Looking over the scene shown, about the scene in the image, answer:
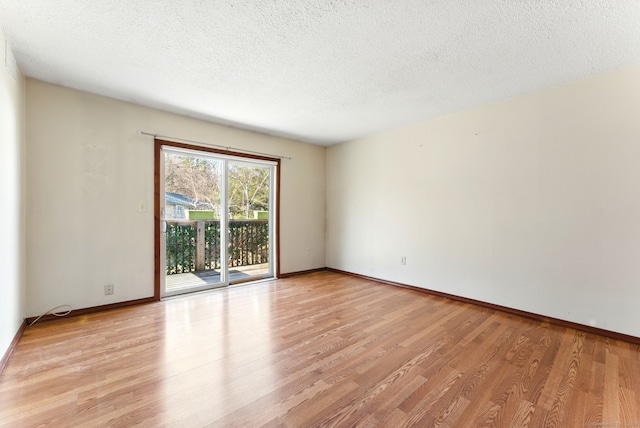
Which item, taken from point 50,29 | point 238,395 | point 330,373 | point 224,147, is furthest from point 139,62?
point 330,373

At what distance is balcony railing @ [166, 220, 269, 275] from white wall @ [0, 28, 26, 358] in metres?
1.42

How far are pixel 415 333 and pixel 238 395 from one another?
5.33ft

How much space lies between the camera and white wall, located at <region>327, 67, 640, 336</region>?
2465 millimetres

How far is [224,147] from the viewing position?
13.2ft

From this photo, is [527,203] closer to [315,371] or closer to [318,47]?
[318,47]

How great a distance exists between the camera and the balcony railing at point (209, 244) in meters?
3.86

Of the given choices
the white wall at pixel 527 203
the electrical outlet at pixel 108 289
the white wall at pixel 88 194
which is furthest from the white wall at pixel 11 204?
the white wall at pixel 527 203

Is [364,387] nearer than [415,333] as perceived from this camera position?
Yes

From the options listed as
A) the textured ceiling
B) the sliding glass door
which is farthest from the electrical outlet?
the textured ceiling

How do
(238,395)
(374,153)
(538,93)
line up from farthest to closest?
1. (374,153)
2. (538,93)
3. (238,395)

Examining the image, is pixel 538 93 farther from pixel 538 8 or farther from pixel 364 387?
pixel 364 387

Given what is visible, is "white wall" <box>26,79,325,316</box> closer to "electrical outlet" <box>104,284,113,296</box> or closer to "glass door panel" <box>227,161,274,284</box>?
"electrical outlet" <box>104,284,113,296</box>

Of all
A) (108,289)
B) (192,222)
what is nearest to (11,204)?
(108,289)

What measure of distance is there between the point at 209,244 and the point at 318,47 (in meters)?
3.05
